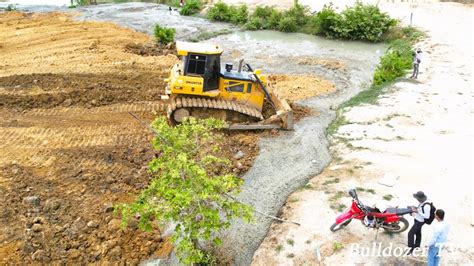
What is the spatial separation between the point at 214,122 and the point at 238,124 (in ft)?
16.2

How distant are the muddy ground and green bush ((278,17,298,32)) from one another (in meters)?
10.2

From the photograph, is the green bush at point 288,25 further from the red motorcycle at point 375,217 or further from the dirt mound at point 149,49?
the red motorcycle at point 375,217

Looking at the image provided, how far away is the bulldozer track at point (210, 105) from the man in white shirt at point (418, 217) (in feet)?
21.9

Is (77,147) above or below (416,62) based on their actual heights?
below

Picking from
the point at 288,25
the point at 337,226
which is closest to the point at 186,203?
the point at 337,226

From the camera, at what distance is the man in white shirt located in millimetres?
7512

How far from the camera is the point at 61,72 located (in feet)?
57.9

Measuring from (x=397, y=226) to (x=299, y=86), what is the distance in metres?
10.7

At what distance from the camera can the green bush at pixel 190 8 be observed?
34281 mm

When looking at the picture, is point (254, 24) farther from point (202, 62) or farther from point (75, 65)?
point (202, 62)

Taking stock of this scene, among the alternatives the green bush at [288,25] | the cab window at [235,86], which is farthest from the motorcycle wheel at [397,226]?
the green bush at [288,25]

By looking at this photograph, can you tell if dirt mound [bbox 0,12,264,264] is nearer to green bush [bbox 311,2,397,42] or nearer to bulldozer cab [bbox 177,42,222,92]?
bulldozer cab [bbox 177,42,222,92]

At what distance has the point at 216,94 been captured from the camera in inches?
523

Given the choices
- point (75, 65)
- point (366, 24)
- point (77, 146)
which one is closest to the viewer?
point (77, 146)
